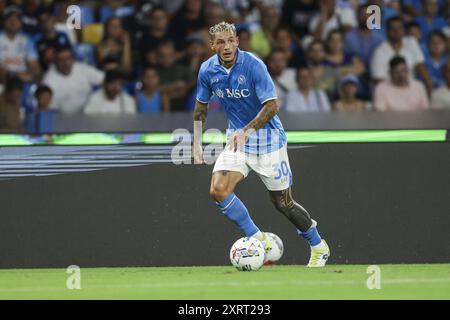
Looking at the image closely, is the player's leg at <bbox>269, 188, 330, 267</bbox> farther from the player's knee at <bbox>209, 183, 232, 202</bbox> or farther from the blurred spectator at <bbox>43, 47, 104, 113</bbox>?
the blurred spectator at <bbox>43, 47, 104, 113</bbox>

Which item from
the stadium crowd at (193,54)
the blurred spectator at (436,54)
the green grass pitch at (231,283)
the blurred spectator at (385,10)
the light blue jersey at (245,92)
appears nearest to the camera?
the green grass pitch at (231,283)

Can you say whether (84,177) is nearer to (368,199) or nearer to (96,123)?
(96,123)

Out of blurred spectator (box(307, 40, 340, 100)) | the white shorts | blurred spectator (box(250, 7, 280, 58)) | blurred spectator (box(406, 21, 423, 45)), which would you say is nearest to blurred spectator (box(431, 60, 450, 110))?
blurred spectator (box(406, 21, 423, 45))

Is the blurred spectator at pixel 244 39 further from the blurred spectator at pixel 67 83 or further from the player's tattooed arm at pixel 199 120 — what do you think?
the player's tattooed arm at pixel 199 120

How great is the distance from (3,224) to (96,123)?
2.05 m

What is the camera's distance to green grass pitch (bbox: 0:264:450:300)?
8.41 m

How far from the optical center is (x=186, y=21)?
1434 cm

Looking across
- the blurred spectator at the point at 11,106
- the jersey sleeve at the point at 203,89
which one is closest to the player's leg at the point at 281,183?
the jersey sleeve at the point at 203,89

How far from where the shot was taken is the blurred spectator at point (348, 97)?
45.1 feet

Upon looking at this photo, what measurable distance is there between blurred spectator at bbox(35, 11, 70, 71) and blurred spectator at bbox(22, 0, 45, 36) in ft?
0.42

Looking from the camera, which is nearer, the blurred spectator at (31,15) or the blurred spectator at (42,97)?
the blurred spectator at (42,97)

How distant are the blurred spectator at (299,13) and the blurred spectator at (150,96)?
218 cm

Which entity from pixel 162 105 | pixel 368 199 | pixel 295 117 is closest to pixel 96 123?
pixel 162 105

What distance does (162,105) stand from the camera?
13531 millimetres
